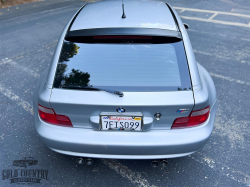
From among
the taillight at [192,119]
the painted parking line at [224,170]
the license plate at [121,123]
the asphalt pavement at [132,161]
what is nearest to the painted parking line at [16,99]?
the asphalt pavement at [132,161]

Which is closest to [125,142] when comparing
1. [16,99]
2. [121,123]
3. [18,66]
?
[121,123]

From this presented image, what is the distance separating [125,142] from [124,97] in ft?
1.44

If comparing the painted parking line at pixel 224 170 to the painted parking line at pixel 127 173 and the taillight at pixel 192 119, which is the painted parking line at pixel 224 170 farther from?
the taillight at pixel 192 119

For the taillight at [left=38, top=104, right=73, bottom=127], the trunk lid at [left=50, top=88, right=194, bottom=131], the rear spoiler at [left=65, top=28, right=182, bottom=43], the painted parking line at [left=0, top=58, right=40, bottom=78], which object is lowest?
the painted parking line at [left=0, top=58, right=40, bottom=78]

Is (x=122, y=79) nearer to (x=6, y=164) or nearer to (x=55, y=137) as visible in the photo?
(x=55, y=137)

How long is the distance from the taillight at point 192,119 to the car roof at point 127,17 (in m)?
0.97

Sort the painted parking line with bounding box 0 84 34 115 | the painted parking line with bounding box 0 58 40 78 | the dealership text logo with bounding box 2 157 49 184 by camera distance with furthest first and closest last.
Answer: the painted parking line with bounding box 0 58 40 78, the painted parking line with bounding box 0 84 34 115, the dealership text logo with bounding box 2 157 49 184

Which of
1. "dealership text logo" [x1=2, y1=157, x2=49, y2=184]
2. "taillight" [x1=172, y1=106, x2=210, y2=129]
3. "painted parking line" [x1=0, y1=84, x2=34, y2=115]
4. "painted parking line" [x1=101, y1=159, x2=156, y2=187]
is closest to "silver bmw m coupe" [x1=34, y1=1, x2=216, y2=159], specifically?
"taillight" [x1=172, y1=106, x2=210, y2=129]

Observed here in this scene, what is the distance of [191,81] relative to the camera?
6.95ft

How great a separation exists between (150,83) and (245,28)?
6926 mm

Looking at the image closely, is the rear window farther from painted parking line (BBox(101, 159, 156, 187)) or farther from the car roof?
painted parking line (BBox(101, 159, 156, 187))

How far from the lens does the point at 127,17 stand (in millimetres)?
2598

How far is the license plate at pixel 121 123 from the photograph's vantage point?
2053mm

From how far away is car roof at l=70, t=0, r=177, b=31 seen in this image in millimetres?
2457
